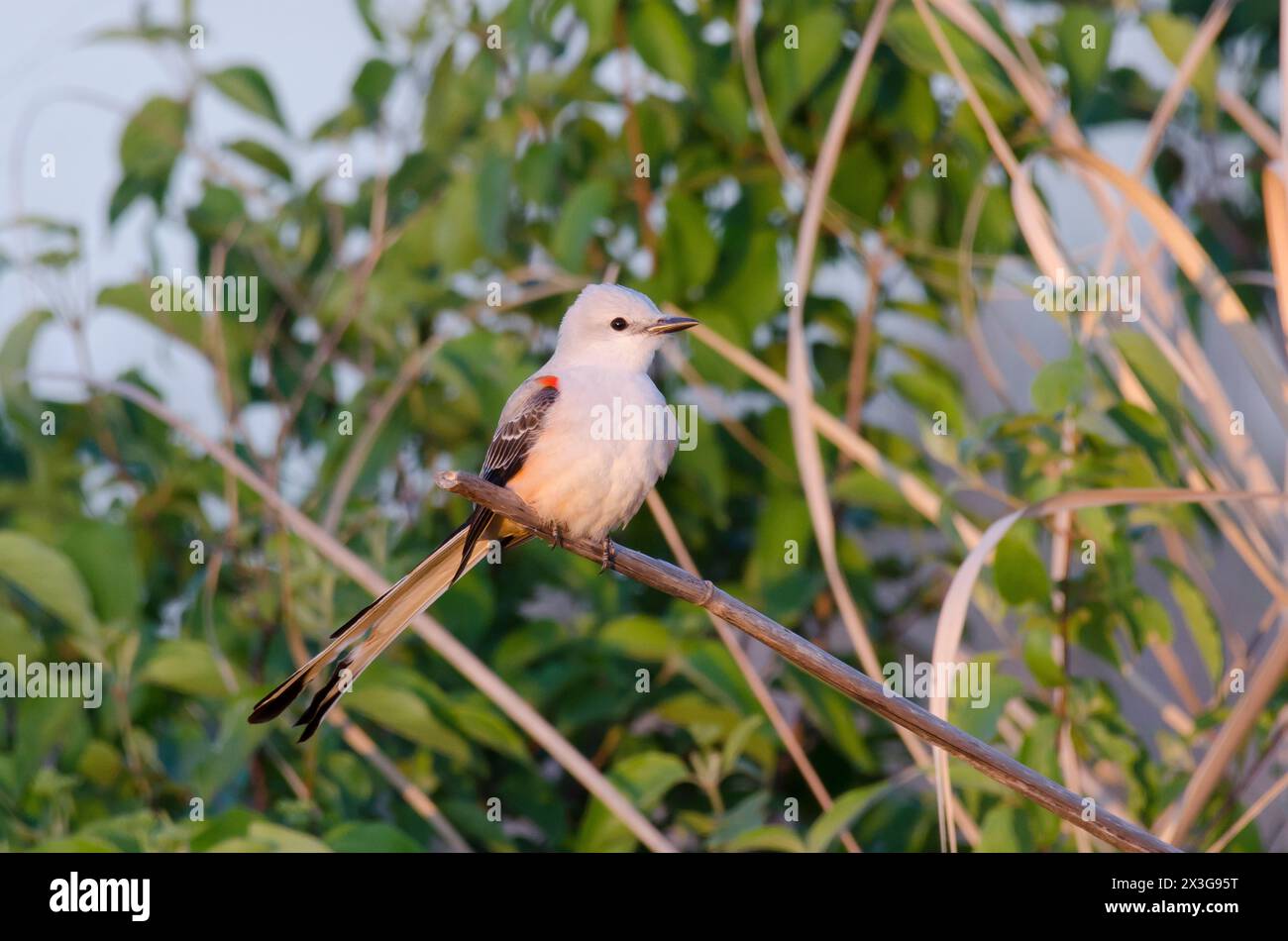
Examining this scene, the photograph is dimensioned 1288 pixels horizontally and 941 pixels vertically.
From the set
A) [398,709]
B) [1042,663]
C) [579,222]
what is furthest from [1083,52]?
[398,709]

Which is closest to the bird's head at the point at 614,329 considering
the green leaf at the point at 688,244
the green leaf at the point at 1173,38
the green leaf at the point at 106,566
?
the green leaf at the point at 688,244

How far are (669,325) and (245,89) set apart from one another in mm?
2344

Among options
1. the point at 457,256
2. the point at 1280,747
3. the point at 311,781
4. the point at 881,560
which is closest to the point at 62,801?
the point at 311,781

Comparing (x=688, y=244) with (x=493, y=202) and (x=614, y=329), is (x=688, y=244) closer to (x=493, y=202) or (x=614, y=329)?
(x=493, y=202)

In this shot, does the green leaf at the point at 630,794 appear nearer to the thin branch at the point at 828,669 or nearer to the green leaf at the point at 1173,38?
the thin branch at the point at 828,669

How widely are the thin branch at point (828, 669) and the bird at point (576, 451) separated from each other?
28 centimetres

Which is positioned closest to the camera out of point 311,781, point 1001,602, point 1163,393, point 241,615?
point 1163,393

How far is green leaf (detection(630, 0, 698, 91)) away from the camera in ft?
12.0

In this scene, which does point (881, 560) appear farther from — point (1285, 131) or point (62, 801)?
point (62, 801)

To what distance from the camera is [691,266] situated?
3.76 m

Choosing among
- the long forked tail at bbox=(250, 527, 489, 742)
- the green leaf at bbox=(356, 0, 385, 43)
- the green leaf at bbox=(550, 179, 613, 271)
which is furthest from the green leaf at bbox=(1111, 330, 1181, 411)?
the green leaf at bbox=(356, 0, 385, 43)

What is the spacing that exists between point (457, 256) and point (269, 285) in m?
0.79

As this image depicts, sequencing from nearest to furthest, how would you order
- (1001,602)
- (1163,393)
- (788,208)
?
1. (1163,393)
2. (1001,602)
3. (788,208)

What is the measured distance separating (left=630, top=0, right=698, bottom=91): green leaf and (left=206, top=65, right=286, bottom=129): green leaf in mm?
1200
